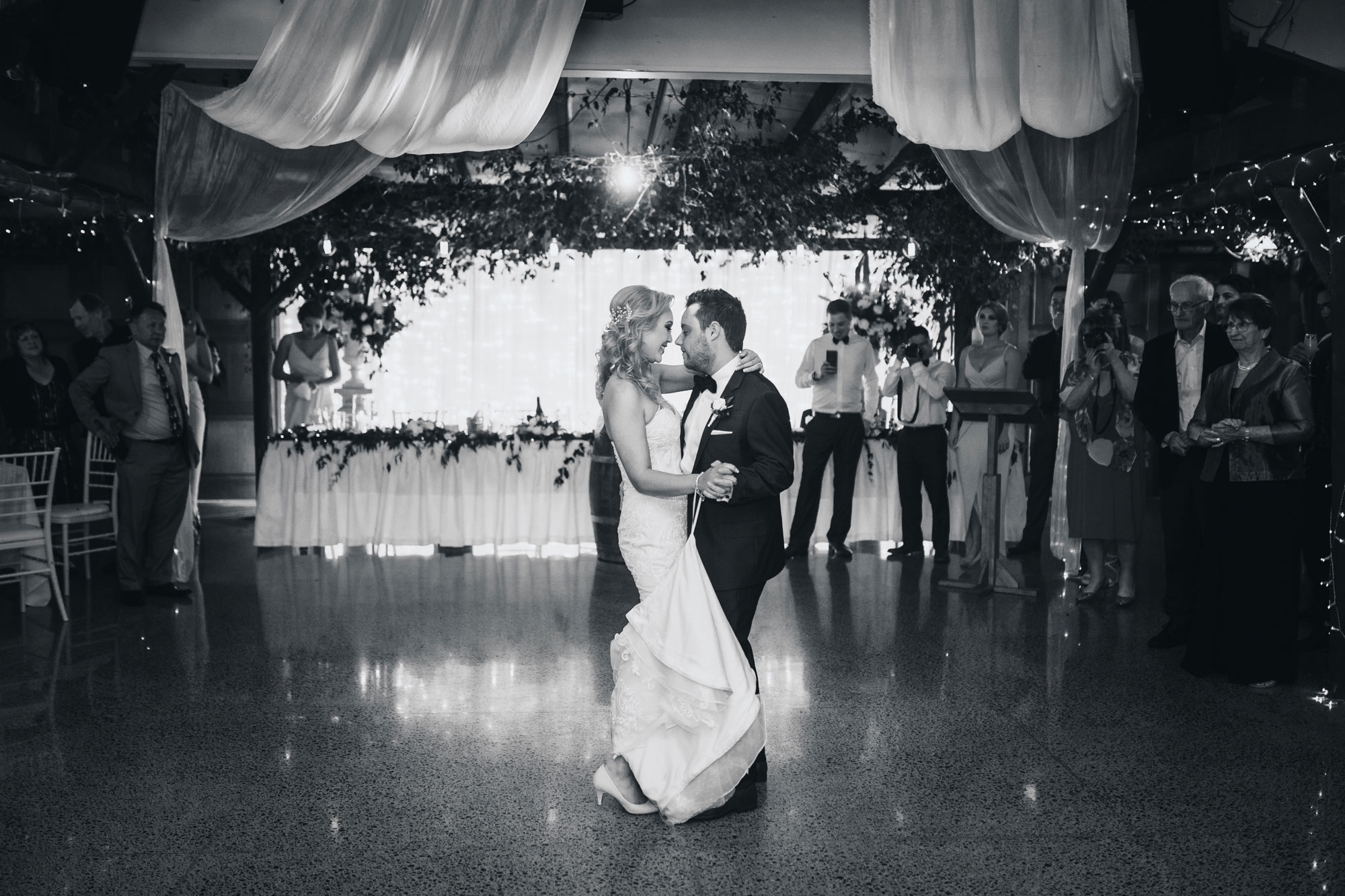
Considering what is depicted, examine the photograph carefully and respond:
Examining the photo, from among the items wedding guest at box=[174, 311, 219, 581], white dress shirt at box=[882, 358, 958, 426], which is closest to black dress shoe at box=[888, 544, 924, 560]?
white dress shirt at box=[882, 358, 958, 426]

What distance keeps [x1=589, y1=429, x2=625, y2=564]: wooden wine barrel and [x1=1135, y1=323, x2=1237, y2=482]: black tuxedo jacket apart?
2758 millimetres

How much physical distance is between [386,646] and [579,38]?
119 inches

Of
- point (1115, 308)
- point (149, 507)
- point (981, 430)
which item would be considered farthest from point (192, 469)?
point (1115, 308)

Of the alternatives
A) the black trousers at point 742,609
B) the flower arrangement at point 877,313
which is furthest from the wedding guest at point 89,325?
the black trousers at point 742,609

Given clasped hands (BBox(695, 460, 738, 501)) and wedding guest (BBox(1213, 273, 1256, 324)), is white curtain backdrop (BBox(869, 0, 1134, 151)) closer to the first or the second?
wedding guest (BBox(1213, 273, 1256, 324))

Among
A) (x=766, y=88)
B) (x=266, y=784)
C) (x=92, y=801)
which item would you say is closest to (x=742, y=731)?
(x=266, y=784)

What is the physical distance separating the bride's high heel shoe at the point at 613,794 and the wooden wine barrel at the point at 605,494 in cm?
330

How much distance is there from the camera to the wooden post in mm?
4379

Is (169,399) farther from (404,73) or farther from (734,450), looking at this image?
(734,450)

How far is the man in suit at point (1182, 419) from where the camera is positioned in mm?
5145

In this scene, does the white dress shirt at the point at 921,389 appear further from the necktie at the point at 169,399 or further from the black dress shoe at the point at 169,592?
the black dress shoe at the point at 169,592

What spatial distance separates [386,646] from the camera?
5184mm

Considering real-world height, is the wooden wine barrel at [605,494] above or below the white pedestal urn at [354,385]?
below

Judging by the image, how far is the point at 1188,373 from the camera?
17.3ft
